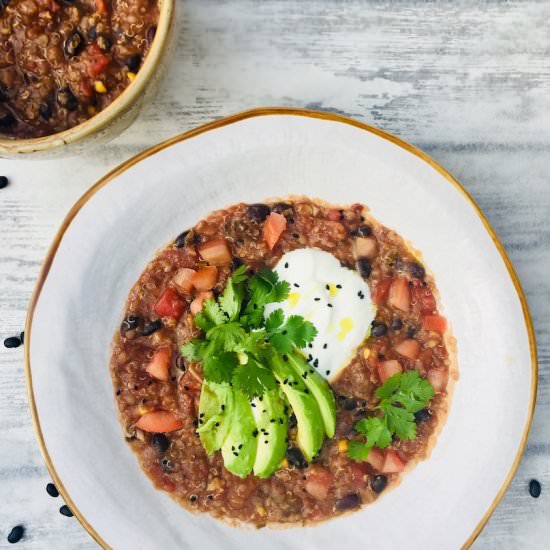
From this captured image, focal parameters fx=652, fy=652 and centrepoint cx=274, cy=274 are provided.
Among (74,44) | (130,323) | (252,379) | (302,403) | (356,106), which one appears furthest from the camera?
(356,106)

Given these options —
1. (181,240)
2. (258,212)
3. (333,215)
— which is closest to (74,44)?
(181,240)

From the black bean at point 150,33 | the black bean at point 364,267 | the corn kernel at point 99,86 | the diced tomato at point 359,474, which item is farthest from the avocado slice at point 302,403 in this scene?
the black bean at point 150,33

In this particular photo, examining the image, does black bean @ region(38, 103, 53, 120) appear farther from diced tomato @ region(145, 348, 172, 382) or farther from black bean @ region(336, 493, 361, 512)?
black bean @ region(336, 493, 361, 512)

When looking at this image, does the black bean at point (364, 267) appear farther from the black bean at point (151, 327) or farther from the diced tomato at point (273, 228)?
the black bean at point (151, 327)

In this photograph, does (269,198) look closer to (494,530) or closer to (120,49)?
(120,49)

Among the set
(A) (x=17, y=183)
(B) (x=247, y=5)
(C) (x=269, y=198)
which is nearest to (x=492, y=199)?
(C) (x=269, y=198)

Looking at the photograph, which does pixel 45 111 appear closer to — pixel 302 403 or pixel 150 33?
pixel 150 33
